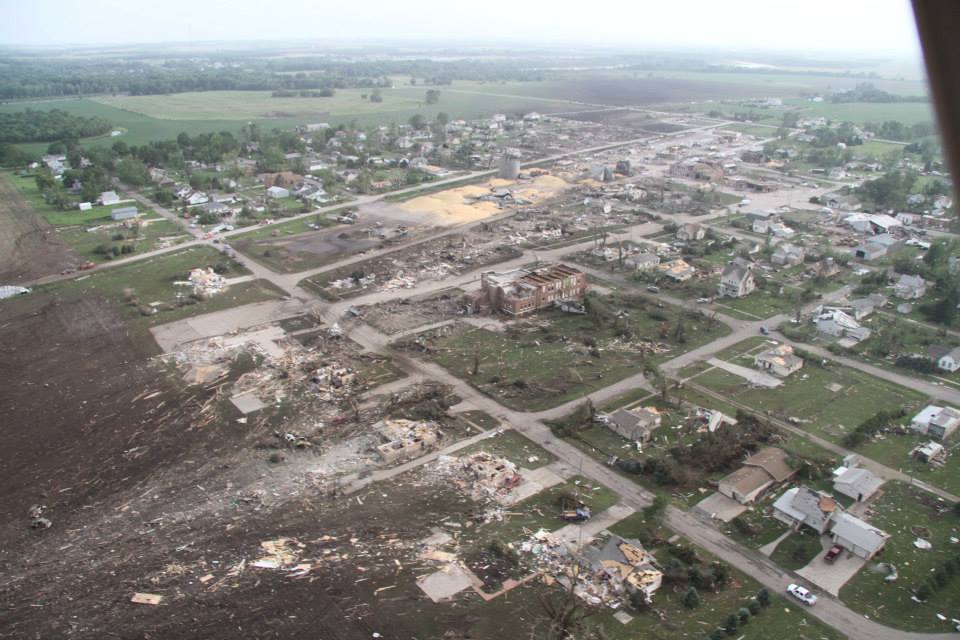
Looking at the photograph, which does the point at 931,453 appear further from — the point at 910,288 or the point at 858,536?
the point at 910,288

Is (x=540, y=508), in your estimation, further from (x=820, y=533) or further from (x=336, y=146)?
(x=336, y=146)

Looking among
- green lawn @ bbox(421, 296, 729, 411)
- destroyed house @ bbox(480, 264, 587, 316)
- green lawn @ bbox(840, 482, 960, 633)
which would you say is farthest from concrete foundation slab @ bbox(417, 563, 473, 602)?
destroyed house @ bbox(480, 264, 587, 316)

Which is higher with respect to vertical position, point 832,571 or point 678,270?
point 678,270

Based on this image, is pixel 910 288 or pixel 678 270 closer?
pixel 910 288

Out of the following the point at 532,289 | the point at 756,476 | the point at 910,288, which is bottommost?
the point at 756,476

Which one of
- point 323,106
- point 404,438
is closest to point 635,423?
point 404,438

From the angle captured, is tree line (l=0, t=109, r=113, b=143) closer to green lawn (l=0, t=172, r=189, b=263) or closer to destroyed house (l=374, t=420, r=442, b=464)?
green lawn (l=0, t=172, r=189, b=263)

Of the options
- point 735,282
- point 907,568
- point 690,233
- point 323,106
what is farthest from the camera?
point 323,106

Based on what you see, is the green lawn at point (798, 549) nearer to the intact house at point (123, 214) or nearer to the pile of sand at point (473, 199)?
the pile of sand at point (473, 199)
